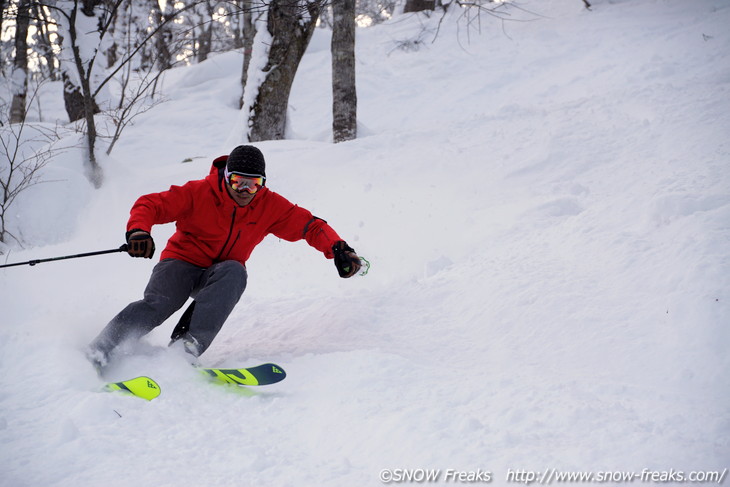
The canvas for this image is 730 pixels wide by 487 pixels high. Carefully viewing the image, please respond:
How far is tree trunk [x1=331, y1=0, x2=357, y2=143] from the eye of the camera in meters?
7.17

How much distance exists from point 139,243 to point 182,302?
1.68 ft

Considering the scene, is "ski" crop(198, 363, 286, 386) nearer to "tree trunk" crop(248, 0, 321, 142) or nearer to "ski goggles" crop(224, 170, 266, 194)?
"ski goggles" crop(224, 170, 266, 194)

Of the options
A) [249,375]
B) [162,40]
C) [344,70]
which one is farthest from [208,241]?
[162,40]

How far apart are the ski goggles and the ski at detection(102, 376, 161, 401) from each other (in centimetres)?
126

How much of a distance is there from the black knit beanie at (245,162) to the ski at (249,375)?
118cm

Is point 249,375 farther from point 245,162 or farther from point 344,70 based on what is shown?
point 344,70

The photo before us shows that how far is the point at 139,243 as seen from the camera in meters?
2.86

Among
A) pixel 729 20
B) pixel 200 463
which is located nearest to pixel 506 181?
pixel 200 463

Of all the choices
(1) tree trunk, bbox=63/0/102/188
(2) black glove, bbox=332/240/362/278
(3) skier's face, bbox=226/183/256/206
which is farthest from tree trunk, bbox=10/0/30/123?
(2) black glove, bbox=332/240/362/278

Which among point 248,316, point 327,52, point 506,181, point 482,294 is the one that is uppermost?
point 327,52

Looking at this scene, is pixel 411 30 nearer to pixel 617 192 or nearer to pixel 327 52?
pixel 327 52

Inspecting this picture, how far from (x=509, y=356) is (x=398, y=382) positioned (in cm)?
76

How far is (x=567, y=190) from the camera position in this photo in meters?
4.82

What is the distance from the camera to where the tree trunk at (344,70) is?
717cm
